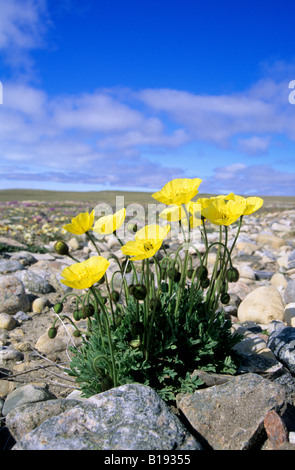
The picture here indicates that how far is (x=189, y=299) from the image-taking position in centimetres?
304

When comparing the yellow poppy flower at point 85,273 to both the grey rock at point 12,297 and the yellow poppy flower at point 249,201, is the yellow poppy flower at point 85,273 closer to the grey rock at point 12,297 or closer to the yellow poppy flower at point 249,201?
the yellow poppy flower at point 249,201

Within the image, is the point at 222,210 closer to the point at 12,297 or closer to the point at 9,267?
the point at 12,297

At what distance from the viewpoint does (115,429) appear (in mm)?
2143

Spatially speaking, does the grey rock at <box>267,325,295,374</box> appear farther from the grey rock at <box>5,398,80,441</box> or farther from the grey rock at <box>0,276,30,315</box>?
the grey rock at <box>0,276,30,315</box>

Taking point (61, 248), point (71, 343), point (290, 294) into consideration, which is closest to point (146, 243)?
point (61, 248)

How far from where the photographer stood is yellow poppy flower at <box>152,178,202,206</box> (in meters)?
2.61

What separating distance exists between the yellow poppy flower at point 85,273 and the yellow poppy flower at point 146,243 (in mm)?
166

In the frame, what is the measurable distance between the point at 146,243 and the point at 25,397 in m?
1.72

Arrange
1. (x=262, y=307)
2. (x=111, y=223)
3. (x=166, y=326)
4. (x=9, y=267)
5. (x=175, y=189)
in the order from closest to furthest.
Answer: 1. (x=111, y=223)
2. (x=175, y=189)
3. (x=166, y=326)
4. (x=262, y=307)
5. (x=9, y=267)

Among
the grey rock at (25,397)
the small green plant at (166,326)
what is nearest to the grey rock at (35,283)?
the grey rock at (25,397)

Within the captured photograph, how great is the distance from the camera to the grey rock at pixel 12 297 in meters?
5.06

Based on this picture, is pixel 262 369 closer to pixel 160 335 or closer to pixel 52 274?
pixel 160 335

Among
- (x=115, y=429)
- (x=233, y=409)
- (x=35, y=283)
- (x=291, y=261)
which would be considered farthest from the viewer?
(x=291, y=261)
